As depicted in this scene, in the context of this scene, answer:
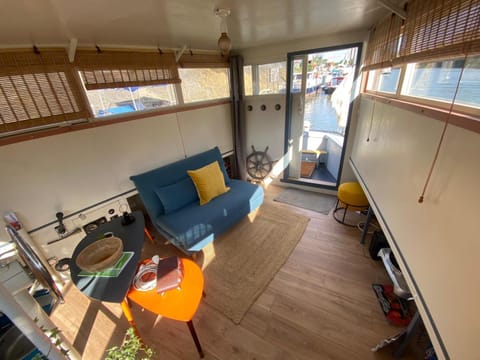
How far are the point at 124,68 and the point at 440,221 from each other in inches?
110

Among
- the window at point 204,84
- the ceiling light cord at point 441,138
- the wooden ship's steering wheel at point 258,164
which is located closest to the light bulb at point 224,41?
the ceiling light cord at point 441,138

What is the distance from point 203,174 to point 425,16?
2345mm

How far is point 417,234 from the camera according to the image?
1.05 metres

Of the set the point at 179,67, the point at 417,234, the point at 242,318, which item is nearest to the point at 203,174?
the point at 179,67

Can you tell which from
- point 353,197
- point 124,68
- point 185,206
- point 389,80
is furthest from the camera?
point 185,206

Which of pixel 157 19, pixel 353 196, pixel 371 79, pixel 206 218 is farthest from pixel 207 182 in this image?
pixel 371 79

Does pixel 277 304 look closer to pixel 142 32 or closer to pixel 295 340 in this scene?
pixel 295 340

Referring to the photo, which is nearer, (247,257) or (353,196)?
(247,257)

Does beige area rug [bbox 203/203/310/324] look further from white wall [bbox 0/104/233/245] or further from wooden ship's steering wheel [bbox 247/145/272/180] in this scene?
white wall [bbox 0/104/233/245]

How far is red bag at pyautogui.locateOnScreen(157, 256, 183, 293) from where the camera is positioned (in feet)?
Answer: 4.75

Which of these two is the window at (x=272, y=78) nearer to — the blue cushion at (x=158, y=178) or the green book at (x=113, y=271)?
the blue cushion at (x=158, y=178)

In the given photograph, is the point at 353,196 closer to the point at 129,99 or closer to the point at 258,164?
the point at 258,164

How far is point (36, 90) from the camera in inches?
62.7

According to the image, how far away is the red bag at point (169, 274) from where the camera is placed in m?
1.45
